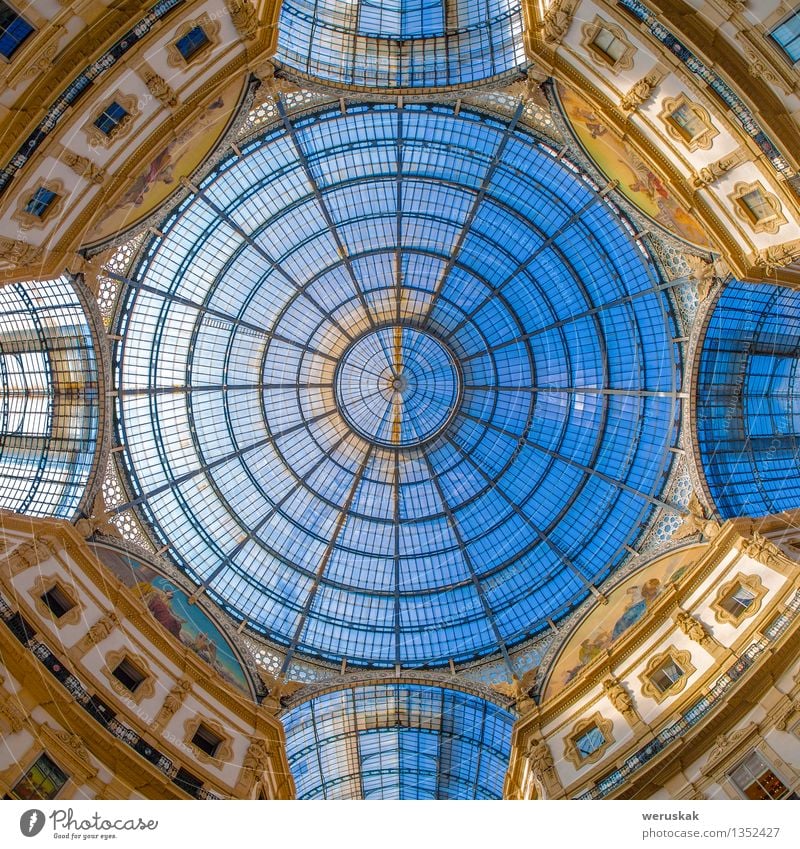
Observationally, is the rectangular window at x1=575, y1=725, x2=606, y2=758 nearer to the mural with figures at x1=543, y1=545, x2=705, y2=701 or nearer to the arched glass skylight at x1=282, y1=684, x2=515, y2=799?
the mural with figures at x1=543, y1=545, x2=705, y2=701

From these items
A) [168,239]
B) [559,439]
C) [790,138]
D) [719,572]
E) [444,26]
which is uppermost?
[444,26]

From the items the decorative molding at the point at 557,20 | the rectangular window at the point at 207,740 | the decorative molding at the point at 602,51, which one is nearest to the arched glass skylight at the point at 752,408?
the decorative molding at the point at 602,51

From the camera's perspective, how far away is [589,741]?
28188 millimetres

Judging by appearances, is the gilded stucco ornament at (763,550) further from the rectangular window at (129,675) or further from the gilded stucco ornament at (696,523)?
the rectangular window at (129,675)

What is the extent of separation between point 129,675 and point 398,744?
15499 mm

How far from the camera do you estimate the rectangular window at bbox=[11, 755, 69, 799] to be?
20.7 meters

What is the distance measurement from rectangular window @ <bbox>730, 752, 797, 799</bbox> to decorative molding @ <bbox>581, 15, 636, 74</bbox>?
893 inches

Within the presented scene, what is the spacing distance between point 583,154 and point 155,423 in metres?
21.5

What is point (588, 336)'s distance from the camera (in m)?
34.5

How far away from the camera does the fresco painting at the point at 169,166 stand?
85.3ft

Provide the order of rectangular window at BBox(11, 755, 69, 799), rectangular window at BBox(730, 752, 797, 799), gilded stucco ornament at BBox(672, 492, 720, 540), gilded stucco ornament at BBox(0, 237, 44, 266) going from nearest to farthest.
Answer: rectangular window at BBox(11, 755, 69, 799), rectangular window at BBox(730, 752, 797, 799), gilded stucco ornament at BBox(0, 237, 44, 266), gilded stucco ornament at BBox(672, 492, 720, 540)

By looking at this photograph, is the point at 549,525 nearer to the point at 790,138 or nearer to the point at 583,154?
the point at 583,154

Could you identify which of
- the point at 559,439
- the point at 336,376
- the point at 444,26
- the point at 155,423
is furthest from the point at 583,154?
the point at 155,423

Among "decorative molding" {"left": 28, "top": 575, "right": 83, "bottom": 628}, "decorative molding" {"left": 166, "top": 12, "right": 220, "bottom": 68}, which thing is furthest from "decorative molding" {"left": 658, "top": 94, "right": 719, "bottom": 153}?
"decorative molding" {"left": 28, "top": 575, "right": 83, "bottom": 628}
